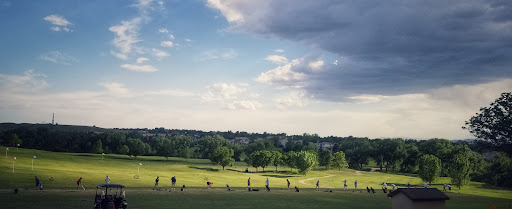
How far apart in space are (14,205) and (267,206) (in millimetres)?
27969

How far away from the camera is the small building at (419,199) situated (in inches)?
1695

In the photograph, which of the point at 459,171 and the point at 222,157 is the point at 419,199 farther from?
the point at 222,157

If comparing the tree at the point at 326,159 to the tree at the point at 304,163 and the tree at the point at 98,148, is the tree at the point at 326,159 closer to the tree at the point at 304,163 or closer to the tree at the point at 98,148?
the tree at the point at 304,163

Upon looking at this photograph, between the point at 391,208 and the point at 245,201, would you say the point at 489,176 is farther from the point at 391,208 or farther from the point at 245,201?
the point at 245,201

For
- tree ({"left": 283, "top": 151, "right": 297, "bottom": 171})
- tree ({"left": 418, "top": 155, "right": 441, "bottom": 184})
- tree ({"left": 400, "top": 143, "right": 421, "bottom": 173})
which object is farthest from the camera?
tree ({"left": 400, "top": 143, "right": 421, "bottom": 173})

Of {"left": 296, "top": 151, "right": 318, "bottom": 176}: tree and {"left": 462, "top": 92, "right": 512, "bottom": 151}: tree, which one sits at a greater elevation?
{"left": 462, "top": 92, "right": 512, "bottom": 151}: tree

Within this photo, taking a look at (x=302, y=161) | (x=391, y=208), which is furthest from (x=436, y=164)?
(x=391, y=208)

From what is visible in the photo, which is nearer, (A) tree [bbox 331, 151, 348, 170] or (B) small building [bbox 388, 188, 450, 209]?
(B) small building [bbox 388, 188, 450, 209]

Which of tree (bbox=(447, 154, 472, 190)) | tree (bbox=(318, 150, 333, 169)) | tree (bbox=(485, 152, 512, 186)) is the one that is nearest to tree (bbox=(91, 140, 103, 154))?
tree (bbox=(318, 150, 333, 169))

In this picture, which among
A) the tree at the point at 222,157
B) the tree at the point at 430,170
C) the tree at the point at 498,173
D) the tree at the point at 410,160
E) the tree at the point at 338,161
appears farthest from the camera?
the tree at the point at 410,160

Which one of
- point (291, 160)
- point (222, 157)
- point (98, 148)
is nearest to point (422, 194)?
point (291, 160)

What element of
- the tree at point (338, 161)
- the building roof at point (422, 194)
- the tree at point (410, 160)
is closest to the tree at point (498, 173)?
the tree at point (410, 160)

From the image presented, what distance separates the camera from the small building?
43.1m

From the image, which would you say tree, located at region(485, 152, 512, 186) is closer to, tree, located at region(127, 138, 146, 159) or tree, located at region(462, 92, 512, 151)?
tree, located at region(462, 92, 512, 151)
